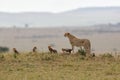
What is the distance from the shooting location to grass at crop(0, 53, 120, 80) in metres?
14.9

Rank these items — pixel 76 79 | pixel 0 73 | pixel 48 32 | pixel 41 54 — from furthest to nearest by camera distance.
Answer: pixel 48 32
pixel 41 54
pixel 0 73
pixel 76 79

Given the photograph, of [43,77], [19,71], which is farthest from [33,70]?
[43,77]

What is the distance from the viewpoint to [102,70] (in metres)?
16.1

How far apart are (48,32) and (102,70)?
79608 mm

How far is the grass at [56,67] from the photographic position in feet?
48.8

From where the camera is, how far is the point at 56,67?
55.2ft

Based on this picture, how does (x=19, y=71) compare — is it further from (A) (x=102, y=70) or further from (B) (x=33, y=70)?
(A) (x=102, y=70)

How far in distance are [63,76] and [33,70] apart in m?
1.63

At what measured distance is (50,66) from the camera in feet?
56.0

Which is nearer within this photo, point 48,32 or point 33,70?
point 33,70

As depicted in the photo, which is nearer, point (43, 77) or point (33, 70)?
point (43, 77)

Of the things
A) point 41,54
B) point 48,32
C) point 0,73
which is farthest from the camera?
point 48,32

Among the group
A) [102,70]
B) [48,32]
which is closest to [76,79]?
[102,70]

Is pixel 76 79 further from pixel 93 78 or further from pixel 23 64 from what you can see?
pixel 23 64
